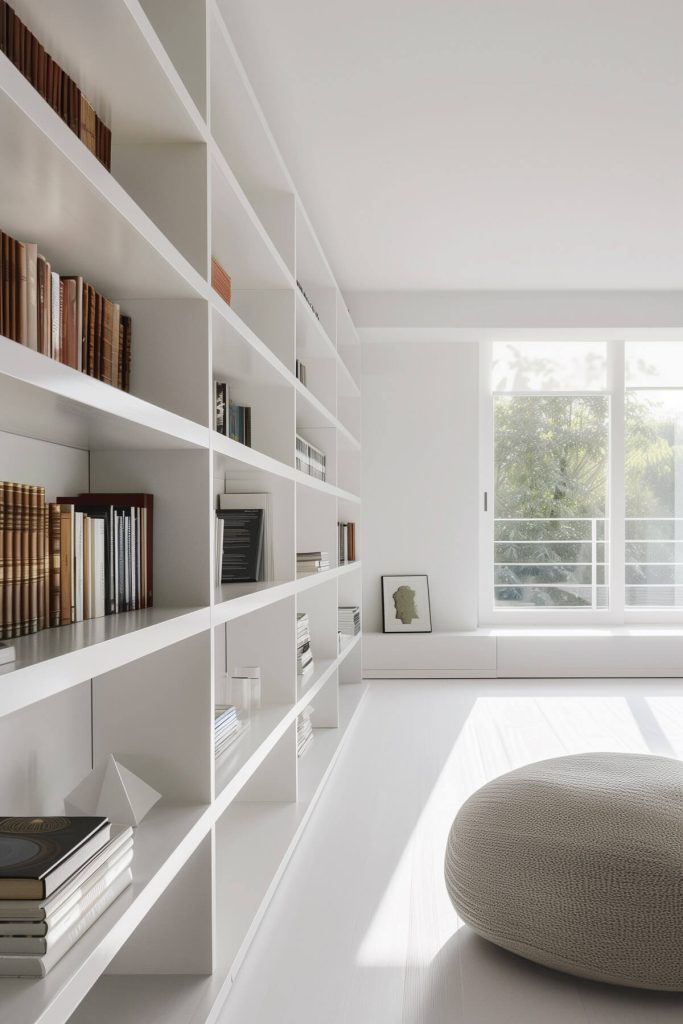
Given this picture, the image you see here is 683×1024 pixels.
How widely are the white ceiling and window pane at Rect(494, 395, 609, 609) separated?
1674mm

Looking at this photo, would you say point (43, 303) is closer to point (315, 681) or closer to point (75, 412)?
point (75, 412)

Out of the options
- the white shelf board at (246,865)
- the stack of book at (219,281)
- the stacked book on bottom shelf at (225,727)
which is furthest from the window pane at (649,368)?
the stacked book on bottom shelf at (225,727)

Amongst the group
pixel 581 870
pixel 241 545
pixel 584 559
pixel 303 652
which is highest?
pixel 241 545

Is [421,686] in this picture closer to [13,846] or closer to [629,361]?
[629,361]

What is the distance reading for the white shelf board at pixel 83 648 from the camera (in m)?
1.10

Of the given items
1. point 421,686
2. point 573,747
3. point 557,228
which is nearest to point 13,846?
point 573,747

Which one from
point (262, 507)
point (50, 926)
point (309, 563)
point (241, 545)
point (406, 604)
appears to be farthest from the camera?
point (406, 604)

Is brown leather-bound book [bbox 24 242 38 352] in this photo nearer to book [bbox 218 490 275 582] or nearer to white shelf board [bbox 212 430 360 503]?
white shelf board [bbox 212 430 360 503]

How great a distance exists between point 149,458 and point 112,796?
0.74 metres

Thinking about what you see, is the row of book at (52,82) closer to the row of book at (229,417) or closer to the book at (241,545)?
the row of book at (229,417)

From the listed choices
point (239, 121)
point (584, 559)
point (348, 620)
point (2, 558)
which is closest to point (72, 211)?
point (2, 558)

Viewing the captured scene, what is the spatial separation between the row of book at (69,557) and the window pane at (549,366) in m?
5.51

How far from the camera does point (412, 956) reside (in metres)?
2.23

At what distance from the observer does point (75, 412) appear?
1.55 meters
